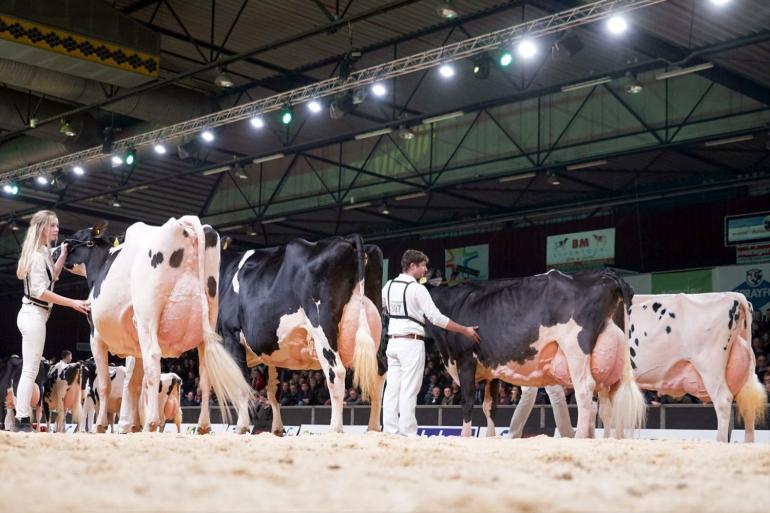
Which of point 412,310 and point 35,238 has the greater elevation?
point 35,238

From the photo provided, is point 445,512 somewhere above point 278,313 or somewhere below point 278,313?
below

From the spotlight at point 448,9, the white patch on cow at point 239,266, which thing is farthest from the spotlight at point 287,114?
the white patch on cow at point 239,266

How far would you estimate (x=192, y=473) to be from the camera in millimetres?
4012

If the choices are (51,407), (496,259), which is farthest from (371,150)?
(51,407)

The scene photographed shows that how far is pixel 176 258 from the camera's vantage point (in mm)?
8586

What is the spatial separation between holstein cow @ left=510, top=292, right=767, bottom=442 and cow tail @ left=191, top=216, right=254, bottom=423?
4.78m

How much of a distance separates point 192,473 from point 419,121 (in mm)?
15451

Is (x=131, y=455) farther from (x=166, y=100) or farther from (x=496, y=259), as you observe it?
(x=496, y=259)

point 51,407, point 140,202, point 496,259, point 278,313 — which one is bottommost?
point 51,407

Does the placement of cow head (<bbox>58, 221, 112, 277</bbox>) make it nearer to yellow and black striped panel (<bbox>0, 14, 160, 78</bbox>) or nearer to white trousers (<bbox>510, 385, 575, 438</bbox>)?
white trousers (<bbox>510, 385, 575, 438</bbox>)

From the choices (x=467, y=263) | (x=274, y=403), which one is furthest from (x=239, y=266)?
(x=467, y=263)

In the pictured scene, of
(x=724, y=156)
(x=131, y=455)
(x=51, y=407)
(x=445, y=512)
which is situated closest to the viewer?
(x=445, y=512)

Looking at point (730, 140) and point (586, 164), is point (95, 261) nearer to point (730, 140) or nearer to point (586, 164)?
point (730, 140)

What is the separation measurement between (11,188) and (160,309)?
1653 cm
